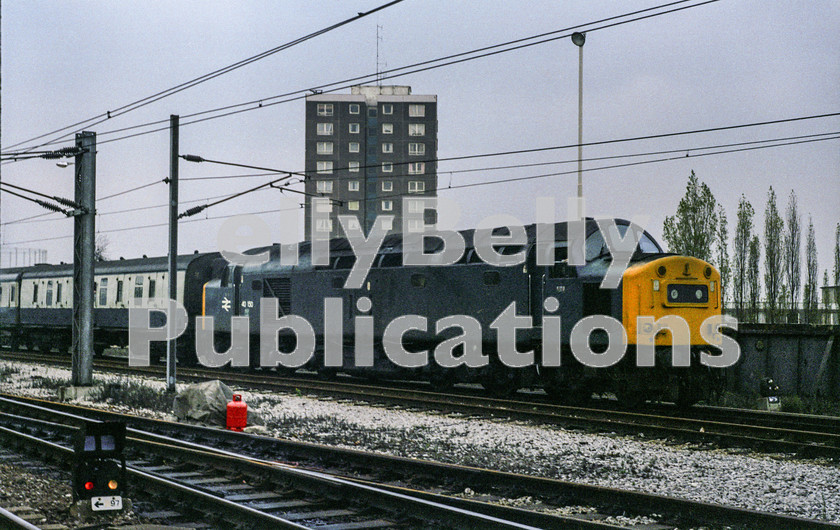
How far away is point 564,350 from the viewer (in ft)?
48.1

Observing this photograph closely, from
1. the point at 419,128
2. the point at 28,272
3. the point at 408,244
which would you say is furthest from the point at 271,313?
the point at 419,128

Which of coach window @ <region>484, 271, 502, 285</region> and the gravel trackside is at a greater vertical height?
coach window @ <region>484, 271, 502, 285</region>

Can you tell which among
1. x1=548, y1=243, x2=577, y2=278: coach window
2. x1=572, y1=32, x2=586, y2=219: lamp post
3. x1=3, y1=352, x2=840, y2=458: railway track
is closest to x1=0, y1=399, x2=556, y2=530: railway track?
x1=3, y1=352, x2=840, y2=458: railway track

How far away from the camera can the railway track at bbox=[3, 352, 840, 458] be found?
10797 millimetres

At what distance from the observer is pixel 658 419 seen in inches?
502

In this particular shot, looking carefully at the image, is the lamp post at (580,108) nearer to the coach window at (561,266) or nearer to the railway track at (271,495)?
the coach window at (561,266)

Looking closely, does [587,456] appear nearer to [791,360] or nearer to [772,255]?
[791,360]

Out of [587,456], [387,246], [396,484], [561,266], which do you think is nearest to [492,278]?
[561,266]

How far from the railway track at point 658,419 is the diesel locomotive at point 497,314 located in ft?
2.09

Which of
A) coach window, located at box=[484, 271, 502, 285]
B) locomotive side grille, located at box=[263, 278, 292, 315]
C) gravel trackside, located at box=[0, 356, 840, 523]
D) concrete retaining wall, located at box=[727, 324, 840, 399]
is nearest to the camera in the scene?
gravel trackside, located at box=[0, 356, 840, 523]

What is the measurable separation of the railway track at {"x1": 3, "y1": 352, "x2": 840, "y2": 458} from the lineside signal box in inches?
292

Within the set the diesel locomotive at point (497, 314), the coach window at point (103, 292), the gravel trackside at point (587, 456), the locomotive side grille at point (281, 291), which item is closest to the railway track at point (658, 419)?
the gravel trackside at point (587, 456)

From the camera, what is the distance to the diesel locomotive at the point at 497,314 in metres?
13.6

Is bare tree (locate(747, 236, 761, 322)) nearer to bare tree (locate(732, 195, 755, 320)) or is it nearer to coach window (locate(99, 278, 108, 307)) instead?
bare tree (locate(732, 195, 755, 320))
